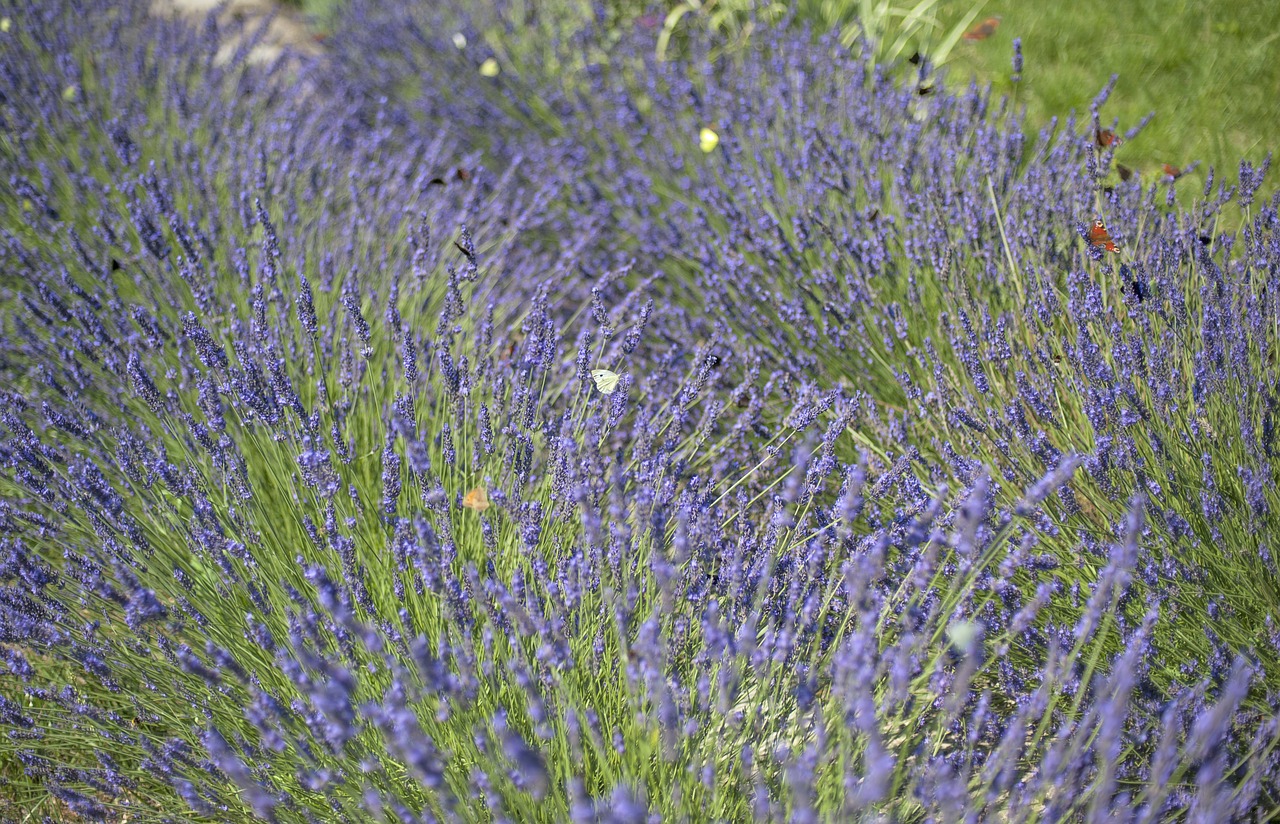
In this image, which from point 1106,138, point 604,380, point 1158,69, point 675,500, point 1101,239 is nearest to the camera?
point 675,500

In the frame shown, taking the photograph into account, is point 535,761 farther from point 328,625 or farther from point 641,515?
point 328,625

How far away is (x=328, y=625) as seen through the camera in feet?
5.05

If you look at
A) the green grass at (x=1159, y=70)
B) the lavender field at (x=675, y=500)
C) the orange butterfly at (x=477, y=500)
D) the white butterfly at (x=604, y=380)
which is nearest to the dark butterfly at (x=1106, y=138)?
the lavender field at (x=675, y=500)

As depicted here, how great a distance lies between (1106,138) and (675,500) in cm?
153

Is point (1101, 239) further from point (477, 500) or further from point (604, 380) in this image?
point (477, 500)

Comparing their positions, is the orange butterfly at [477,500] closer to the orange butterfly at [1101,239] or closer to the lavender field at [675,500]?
the lavender field at [675,500]

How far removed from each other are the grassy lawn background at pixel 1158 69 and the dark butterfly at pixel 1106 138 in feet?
2.25

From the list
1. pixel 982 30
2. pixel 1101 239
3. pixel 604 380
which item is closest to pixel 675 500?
pixel 604 380

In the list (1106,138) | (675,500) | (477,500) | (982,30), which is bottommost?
(477,500)

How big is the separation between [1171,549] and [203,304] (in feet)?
6.96

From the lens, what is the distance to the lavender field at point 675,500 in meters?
1.30

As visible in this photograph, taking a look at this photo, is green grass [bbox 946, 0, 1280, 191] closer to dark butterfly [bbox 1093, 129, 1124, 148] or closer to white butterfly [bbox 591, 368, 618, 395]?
dark butterfly [bbox 1093, 129, 1124, 148]

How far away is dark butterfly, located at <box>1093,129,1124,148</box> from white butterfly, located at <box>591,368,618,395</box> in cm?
136

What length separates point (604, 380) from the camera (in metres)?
1.89
